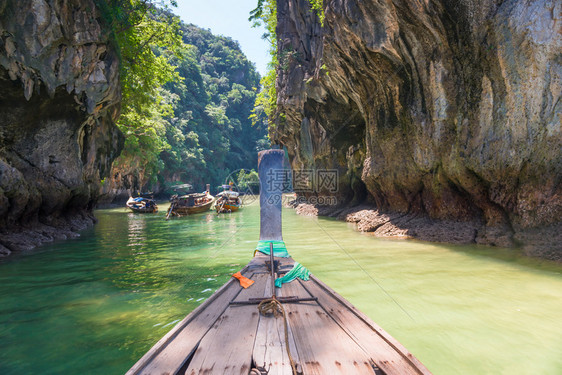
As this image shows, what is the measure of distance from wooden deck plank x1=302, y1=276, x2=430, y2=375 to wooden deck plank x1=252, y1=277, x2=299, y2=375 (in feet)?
1.59

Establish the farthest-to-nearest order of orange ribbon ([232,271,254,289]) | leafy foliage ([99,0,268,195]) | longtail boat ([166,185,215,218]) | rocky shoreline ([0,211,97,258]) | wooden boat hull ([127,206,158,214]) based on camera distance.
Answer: wooden boat hull ([127,206,158,214]) → longtail boat ([166,185,215,218]) → leafy foliage ([99,0,268,195]) → rocky shoreline ([0,211,97,258]) → orange ribbon ([232,271,254,289])

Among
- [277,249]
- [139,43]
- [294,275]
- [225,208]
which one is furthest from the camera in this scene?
[225,208]

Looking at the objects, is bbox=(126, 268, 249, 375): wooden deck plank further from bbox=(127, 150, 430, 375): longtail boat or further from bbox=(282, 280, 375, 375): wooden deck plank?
bbox=(282, 280, 375, 375): wooden deck plank

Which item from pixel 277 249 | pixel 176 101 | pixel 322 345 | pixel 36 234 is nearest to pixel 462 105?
pixel 277 249

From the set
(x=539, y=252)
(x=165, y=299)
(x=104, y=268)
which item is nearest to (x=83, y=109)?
(x=104, y=268)

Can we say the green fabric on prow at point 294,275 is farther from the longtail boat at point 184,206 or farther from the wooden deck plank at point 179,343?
the longtail boat at point 184,206

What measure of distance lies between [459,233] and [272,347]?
25.9 feet

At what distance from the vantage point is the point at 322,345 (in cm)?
206

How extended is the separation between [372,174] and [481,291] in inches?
299

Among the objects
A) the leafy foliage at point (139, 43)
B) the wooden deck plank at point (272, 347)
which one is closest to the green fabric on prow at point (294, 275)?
the wooden deck plank at point (272, 347)

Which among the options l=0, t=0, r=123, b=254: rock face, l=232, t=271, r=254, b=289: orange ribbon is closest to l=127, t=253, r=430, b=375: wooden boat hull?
l=232, t=271, r=254, b=289: orange ribbon

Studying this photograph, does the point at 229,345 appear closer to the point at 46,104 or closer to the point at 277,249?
the point at 277,249

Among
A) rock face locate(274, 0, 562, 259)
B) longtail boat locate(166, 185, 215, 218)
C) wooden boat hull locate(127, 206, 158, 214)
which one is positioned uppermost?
rock face locate(274, 0, 562, 259)

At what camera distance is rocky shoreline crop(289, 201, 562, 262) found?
6.08 metres
